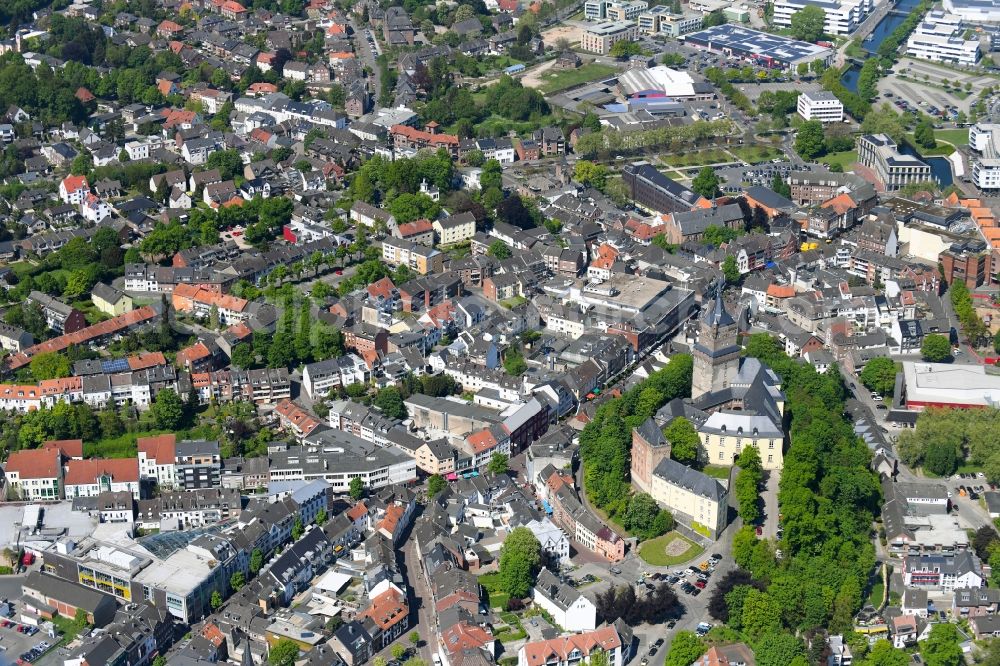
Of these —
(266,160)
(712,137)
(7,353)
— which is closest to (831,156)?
(712,137)

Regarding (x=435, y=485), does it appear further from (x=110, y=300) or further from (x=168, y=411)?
(x=110, y=300)

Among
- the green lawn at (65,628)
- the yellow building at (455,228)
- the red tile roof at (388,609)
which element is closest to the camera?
the red tile roof at (388,609)

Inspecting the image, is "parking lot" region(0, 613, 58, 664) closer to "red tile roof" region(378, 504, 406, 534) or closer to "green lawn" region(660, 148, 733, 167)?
"red tile roof" region(378, 504, 406, 534)

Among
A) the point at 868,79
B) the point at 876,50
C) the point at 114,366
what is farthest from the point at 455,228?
the point at 876,50

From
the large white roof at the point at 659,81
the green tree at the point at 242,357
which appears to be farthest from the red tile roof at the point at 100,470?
the large white roof at the point at 659,81

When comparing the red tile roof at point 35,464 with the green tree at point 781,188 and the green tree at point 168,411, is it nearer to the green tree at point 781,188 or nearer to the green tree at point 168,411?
the green tree at point 168,411

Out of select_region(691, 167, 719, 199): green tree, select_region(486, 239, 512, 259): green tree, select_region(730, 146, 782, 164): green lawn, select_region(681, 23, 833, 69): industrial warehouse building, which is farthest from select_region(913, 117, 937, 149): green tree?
select_region(486, 239, 512, 259): green tree
